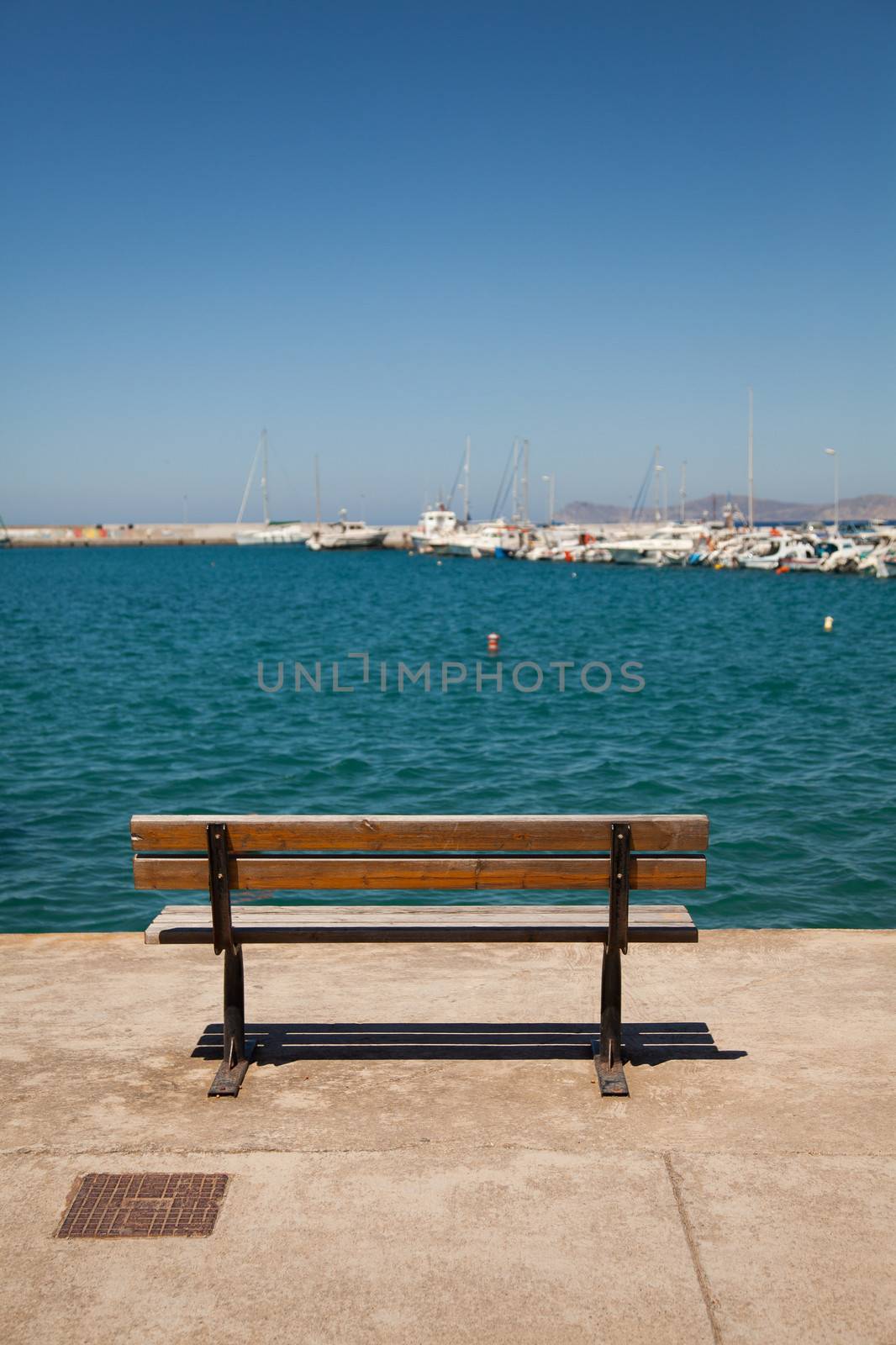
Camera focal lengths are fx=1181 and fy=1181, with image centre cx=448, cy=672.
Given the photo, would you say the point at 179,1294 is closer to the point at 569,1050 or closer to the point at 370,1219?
the point at 370,1219

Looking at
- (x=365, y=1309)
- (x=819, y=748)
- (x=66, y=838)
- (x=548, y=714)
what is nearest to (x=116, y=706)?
(x=548, y=714)

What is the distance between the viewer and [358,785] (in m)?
14.7

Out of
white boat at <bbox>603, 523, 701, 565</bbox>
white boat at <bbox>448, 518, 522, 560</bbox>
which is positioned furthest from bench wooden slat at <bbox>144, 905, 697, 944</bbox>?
white boat at <bbox>448, 518, 522, 560</bbox>

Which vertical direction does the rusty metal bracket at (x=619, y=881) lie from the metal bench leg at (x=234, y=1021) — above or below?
above

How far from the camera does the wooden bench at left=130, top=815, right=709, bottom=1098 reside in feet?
14.1

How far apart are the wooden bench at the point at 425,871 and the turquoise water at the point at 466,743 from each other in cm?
517

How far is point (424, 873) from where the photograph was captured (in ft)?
14.4

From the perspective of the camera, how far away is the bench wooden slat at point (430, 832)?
168 inches

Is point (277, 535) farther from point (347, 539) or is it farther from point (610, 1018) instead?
point (610, 1018)

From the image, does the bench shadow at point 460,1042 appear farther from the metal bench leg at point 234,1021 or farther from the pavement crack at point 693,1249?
the pavement crack at point 693,1249

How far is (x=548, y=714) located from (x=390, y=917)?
15426 mm

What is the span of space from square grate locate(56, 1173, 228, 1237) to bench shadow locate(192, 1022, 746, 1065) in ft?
2.95

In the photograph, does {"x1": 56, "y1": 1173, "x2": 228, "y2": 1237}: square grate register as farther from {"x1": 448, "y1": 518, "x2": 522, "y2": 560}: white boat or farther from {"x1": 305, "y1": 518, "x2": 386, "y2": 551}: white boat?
{"x1": 305, "y1": 518, "x2": 386, "y2": 551}: white boat

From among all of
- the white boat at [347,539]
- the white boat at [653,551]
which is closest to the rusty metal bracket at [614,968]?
the white boat at [653,551]
